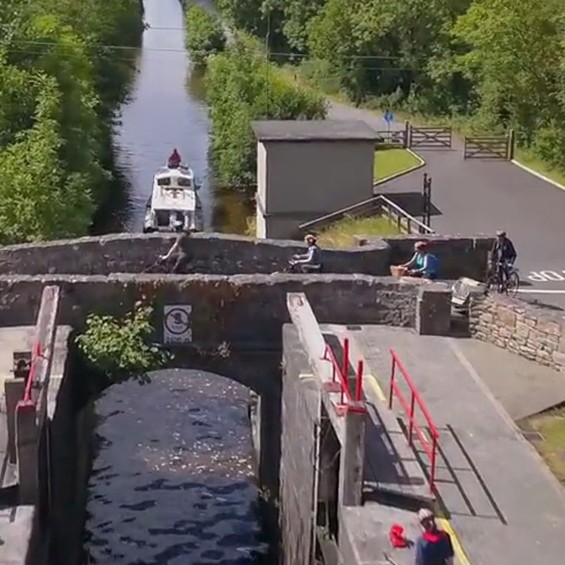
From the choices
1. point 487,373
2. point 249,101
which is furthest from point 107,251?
point 249,101

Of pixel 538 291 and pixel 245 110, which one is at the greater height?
pixel 245 110

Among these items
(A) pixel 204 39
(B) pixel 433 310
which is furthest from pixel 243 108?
(B) pixel 433 310

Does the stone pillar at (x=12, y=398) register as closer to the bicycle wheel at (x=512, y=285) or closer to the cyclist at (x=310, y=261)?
the cyclist at (x=310, y=261)

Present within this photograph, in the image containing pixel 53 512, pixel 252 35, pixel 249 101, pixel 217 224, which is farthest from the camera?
pixel 252 35

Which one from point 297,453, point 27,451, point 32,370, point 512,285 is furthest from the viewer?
point 512,285

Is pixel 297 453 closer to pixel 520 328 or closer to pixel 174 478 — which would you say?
pixel 520 328

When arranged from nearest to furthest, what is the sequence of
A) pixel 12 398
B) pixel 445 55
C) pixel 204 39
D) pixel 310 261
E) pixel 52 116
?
pixel 12 398 < pixel 310 261 < pixel 52 116 < pixel 445 55 < pixel 204 39

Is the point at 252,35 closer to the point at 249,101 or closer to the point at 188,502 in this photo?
the point at 249,101
